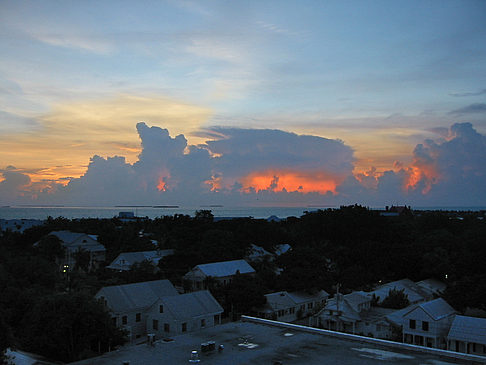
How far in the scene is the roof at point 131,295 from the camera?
3071 centimetres

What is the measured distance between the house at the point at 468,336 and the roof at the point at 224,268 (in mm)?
24690

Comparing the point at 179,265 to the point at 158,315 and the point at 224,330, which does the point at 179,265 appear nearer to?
the point at 158,315

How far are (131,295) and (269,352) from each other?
1671 centimetres

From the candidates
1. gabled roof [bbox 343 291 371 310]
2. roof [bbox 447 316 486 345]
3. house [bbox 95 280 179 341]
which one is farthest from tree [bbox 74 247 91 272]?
roof [bbox 447 316 486 345]

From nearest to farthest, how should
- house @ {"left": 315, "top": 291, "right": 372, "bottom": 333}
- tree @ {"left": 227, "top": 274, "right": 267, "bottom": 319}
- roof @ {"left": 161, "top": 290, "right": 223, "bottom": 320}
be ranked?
roof @ {"left": 161, "top": 290, "right": 223, "bottom": 320}
house @ {"left": 315, "top": 291, "right": 372, "bottom": 333}
tree @ {"left": 227, "top": 274, "right": 267, "bottom": 319}

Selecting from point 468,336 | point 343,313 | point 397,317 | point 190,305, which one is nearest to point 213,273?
point 190,305

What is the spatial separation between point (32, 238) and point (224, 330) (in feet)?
201

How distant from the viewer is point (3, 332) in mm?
19797

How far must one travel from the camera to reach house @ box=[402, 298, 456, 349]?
90.9ft

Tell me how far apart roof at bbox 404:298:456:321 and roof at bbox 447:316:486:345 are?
1274mm

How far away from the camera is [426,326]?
27969 millimetres

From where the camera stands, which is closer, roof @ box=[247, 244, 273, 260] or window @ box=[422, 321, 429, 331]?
window @ box=[422, 321, 429, 331]

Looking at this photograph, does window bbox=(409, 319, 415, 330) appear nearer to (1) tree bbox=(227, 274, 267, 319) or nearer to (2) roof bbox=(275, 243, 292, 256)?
(1) tree bbox=(227, 274, 267, 319)

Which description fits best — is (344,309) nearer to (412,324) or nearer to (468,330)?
(412,324)
